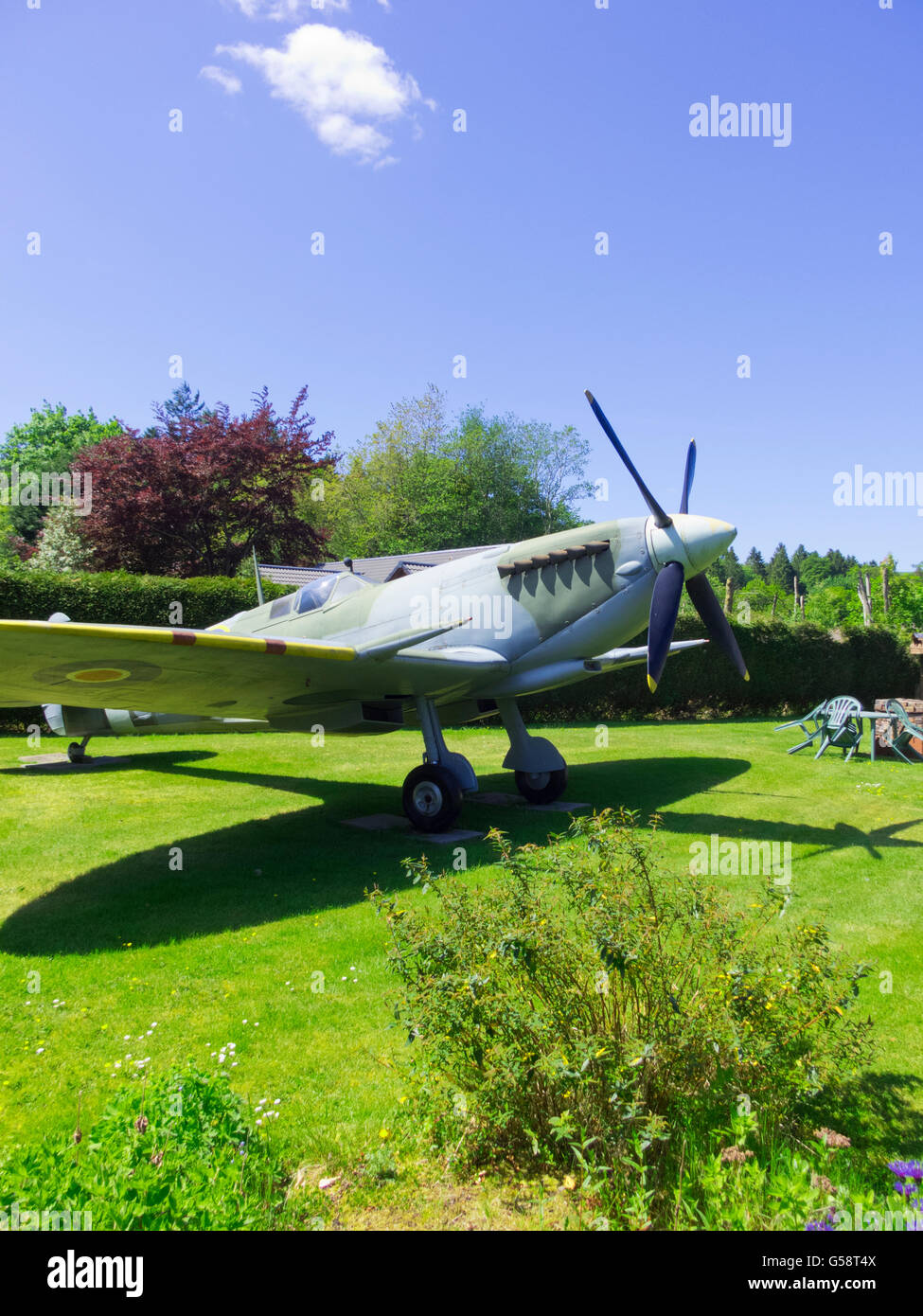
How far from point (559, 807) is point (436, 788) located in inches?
84.8

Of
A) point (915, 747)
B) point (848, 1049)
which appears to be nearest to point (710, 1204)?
point (848, 1049)

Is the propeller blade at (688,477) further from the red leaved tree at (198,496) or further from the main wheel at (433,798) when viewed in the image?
the red leaved tree at (198,496)

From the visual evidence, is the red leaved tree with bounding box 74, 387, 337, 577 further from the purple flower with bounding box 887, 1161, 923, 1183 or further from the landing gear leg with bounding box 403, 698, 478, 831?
the purple flower with bounding box 887, 1161, 923, 1183

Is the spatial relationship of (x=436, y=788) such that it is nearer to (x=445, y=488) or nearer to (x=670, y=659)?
(x=670, y=659)

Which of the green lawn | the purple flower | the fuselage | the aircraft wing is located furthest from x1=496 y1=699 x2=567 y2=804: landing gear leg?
the purple flower

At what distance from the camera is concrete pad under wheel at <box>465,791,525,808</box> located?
10250mm

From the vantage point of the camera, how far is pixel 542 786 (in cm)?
1004

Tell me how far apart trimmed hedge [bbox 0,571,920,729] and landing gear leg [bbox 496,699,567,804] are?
733 centimetres

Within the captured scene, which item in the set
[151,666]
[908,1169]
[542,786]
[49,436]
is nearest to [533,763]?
[542,786]

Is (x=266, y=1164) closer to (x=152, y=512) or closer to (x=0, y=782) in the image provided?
(x=0, y=782)

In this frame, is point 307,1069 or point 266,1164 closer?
point 266,1164

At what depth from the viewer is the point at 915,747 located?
14.3m

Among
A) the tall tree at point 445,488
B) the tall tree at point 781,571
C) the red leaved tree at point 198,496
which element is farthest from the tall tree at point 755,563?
the red leaved tree at point 198,496
